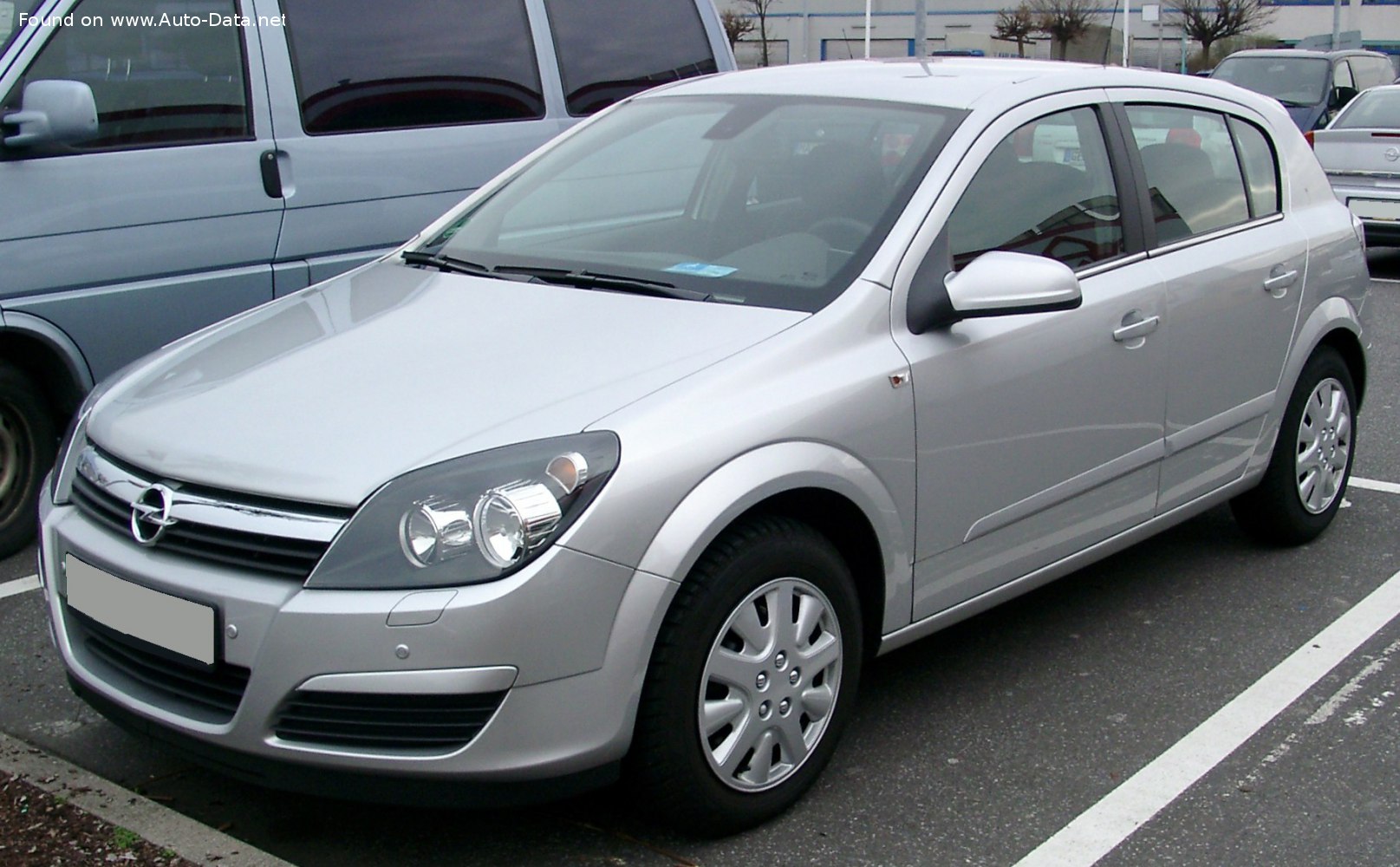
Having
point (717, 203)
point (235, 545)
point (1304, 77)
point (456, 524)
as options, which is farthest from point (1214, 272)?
point (1304, 77)

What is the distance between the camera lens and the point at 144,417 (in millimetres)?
3285

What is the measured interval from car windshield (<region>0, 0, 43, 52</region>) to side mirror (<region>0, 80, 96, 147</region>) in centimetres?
25

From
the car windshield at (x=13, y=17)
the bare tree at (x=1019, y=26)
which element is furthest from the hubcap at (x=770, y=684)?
the bare tree at (x=1019, y=26)

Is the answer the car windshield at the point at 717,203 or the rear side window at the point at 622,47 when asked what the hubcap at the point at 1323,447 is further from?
the rear side window at the point at 622,47

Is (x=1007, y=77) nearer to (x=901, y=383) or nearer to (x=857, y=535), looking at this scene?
(x=901, y=383)

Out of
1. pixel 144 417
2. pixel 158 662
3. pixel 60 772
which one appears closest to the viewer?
pixel 158 662

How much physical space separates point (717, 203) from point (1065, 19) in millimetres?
53716

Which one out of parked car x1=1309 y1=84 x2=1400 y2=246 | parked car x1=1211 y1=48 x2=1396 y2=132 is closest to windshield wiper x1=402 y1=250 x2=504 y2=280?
parked car x1=1309 y1=84 x2=1400 y2=246

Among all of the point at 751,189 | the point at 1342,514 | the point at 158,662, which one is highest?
the point at 751,189

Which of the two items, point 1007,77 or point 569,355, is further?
point 1007,77

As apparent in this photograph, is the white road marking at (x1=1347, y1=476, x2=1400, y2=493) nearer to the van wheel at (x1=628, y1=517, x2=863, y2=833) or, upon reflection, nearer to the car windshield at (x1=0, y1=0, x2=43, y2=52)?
the van wheel at (x1=628, y1=517, x2=863, y2=833)

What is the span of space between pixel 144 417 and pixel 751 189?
1.59 m

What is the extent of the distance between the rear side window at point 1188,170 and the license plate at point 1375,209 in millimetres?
7959

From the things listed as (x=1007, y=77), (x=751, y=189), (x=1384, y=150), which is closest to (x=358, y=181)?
(x=751, y=189)
